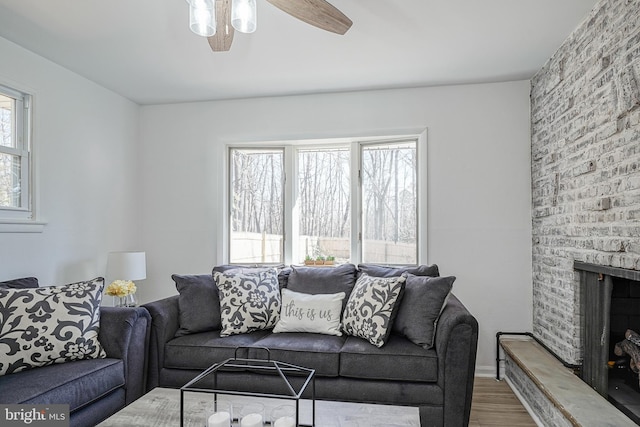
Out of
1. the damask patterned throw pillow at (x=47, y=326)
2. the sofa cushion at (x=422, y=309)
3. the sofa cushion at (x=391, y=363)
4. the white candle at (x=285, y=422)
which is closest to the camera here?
the white candle at (x=285, y=422)

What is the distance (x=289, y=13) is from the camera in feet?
6.56

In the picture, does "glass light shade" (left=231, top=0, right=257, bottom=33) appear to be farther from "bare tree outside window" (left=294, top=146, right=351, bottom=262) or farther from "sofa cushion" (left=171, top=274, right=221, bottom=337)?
"bare tree outside window" (left=294, top=146, right=351, bottom=262)

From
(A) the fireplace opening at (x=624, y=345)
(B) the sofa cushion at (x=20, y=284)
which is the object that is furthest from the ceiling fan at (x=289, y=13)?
(A) the fireplace opening at (x=624, y=345)

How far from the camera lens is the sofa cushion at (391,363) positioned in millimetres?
2529

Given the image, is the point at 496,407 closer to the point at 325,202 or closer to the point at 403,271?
the point at 403,271

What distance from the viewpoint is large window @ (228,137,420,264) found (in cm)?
400

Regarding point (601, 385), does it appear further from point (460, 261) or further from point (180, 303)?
point (180, 303)

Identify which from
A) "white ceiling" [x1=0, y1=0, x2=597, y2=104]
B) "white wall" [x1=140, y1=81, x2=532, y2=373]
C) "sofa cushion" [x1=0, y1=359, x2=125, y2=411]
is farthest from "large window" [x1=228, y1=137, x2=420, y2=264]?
"sofa cushion" [x1=0, y1=359, x2=125, y2=411]

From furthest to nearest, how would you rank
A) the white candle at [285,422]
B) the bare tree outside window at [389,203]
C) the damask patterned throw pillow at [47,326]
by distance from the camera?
the bare tree outside window at [389,203] → the damask patterned throw pillow at [47,326] → the white candle at [285,422]

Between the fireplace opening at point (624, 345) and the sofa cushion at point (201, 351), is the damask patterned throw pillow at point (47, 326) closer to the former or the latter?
the sofa cushion at point (201, 351)

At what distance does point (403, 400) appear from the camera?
252 cm

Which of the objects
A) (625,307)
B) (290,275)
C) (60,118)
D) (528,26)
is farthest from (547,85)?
(60,118)

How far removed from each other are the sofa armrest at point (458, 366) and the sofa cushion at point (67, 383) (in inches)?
74.6

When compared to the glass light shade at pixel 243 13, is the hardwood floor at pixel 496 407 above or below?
below
